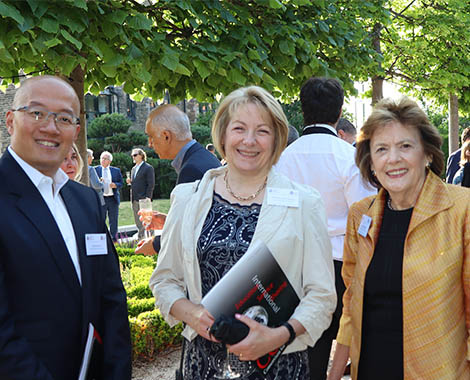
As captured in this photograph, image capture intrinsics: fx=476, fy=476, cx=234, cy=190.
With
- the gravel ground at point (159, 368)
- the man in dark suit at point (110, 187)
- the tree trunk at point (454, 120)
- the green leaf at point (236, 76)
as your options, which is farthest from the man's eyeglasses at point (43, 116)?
the tree trunk at point (454, 120)

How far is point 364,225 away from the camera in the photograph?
7.37 feet

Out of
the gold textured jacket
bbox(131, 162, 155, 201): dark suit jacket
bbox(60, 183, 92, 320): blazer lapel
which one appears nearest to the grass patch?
bbox(131, 162, 155, 201): dark suit jacket

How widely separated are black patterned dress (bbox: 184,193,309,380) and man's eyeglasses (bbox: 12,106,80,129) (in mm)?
756

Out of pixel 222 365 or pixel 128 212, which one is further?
pixel 128 212

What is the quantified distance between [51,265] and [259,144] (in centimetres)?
100

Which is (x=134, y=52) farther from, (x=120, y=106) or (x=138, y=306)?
(x=120, y=106)

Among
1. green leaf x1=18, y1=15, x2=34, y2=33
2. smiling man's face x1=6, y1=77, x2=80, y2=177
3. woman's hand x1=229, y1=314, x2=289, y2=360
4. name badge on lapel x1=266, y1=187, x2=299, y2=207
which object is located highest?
green leaf x1=18, y1=15, x2=34, y2=33

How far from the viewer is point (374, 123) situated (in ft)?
7.32

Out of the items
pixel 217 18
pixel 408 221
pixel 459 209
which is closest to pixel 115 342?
pixel 408 221

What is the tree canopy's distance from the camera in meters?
3.02

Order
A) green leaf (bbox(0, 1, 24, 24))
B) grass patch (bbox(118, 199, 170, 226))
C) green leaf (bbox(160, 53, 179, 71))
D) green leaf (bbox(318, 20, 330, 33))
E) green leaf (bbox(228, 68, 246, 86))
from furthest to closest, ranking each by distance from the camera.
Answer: grass patch (bbox(118, 199, 170, 226)), green leaf (bbox(318, 20, 330, 33)), green leaf (bbox(228, 68, 246, 86)), green leaf (bbox(160, 53, 179, 71)), green leaf (bbox(0, 1, 24, 24))

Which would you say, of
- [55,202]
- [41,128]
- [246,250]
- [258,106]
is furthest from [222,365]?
[41,128]

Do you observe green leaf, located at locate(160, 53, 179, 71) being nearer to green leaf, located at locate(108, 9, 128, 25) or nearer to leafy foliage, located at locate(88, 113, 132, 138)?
green leaf, located at locate(108, 9, 128, 25)

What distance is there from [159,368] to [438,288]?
3471mm
